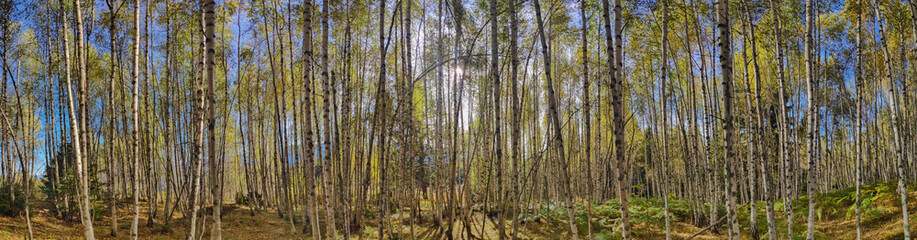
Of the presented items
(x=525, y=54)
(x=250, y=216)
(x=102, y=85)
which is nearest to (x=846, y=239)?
(x=525, y=54)

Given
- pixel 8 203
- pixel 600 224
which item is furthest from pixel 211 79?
pixel 8 203

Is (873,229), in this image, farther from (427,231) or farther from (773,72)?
(427,231)

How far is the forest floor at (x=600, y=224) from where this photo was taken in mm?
6547

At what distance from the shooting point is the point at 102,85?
35.4 feet

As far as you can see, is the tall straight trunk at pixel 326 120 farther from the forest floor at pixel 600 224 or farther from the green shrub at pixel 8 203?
the green shrub at pixel 8 203

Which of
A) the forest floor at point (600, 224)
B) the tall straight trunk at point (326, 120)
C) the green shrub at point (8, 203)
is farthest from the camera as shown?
the green shrub at point (8, 203)

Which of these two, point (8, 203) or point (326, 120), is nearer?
point (326, 120)

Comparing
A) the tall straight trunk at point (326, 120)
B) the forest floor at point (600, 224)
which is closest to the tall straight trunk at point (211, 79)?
the tall straight trunk at point (326, 120)

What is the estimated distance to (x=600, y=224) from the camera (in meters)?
7.36

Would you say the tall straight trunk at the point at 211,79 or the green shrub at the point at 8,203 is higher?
the tall straight trunk at the point at 211,79

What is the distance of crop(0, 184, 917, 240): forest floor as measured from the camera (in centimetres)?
655

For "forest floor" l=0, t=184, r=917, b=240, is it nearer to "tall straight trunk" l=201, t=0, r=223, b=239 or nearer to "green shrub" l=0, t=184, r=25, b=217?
"green shrub" l=0, t=184, r=25, b=217

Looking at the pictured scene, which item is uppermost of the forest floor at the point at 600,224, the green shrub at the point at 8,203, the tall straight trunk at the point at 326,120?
the tall straight trunk at the point at 326,120

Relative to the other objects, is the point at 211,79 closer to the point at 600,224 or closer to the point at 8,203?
the point at 600,224
